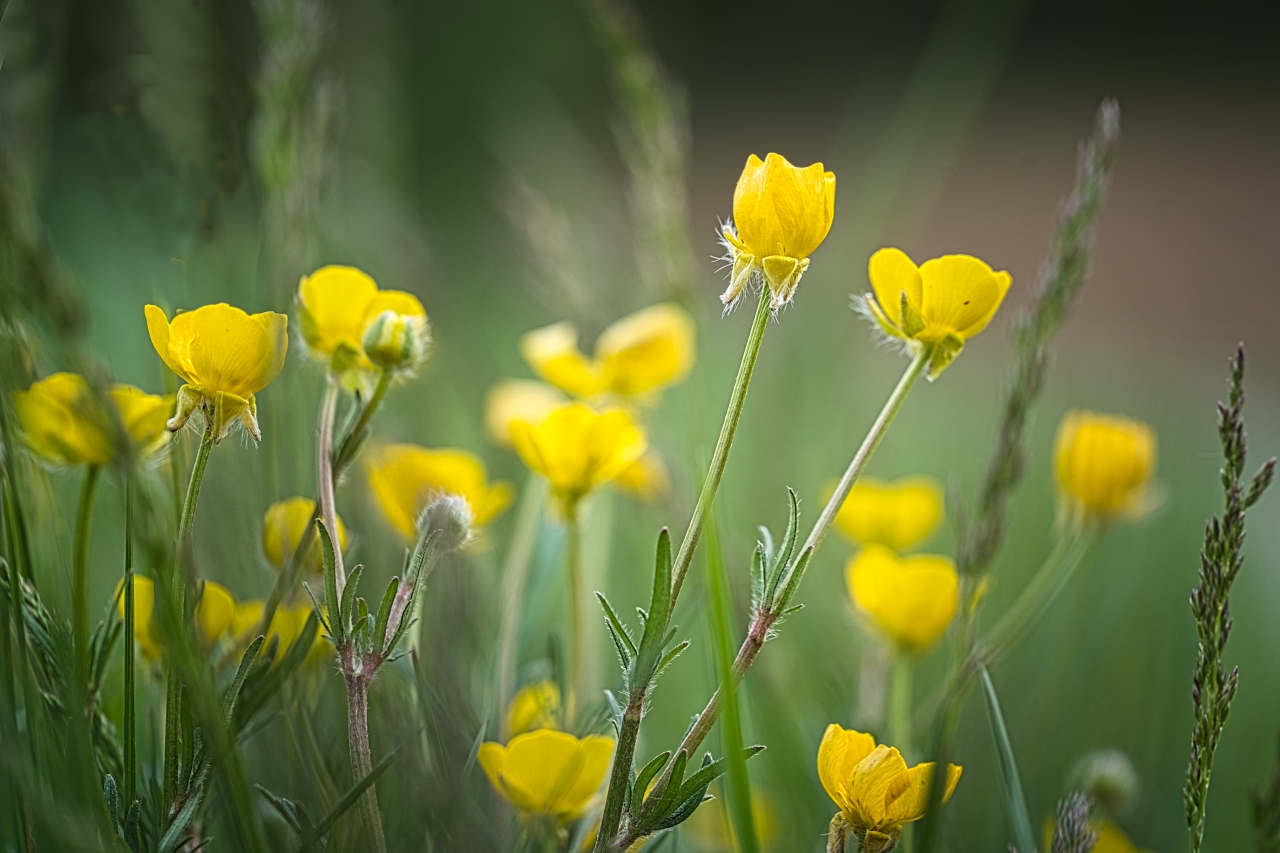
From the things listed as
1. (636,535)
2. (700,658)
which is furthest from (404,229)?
(700,658)

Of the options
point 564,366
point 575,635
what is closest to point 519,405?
point 564,366

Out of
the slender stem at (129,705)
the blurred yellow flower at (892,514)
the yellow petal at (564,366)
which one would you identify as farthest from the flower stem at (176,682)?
the blurred yellow flower at (892,514)

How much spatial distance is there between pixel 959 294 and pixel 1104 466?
0.25m

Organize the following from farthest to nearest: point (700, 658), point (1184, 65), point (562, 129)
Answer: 1. point (1184, 65)
2. point (562, 129)
3. point (700, 658)

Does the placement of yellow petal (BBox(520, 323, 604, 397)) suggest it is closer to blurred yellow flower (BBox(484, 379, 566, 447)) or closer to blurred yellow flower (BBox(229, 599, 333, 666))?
blurred yellow flower (BBox(484, 379, 566, 447))

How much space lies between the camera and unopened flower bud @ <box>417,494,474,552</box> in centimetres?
28

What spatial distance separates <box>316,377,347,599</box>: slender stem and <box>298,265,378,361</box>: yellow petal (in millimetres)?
18

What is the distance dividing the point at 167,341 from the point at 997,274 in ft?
0.81

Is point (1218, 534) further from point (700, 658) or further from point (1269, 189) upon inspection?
point (1269, 189)

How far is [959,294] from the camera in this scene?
0.90 ft

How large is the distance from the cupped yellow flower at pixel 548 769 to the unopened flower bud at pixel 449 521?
0.06 meters

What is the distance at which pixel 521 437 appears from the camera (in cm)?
37

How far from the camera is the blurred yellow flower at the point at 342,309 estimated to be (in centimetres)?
31

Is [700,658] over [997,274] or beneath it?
beneath
